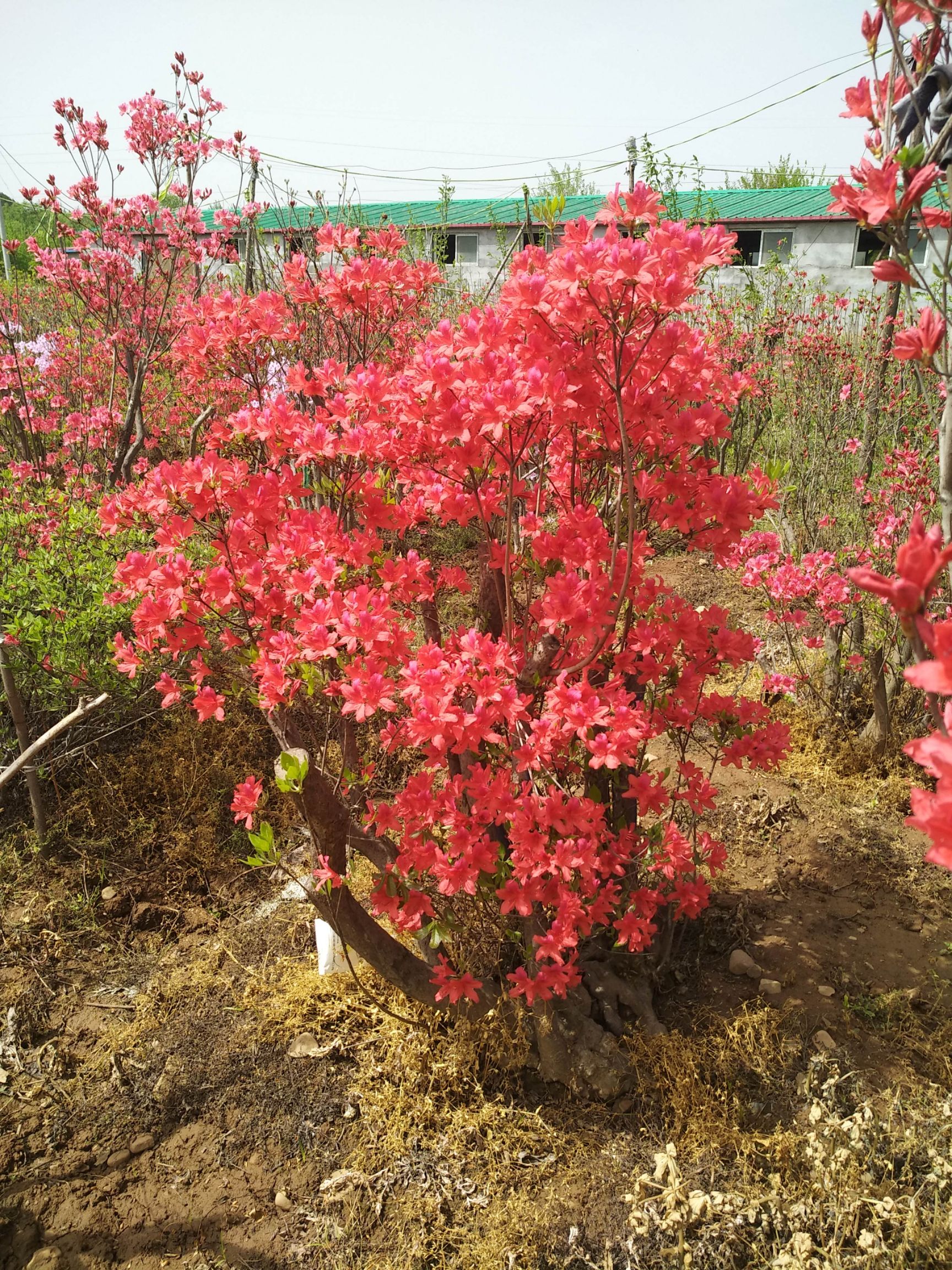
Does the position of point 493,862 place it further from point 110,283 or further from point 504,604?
point 110,283

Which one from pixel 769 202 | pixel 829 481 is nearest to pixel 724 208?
pixel 769 202

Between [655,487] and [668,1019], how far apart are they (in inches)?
67.4

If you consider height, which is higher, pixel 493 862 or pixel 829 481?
pixel 829 481

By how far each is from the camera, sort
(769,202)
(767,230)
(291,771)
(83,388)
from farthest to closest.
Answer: (769,202), (767,230), (83,388), (291,771)

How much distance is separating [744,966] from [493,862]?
125 centimetres

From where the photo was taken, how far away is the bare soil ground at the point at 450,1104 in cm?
186

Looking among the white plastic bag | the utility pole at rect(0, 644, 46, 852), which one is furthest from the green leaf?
the utility pole at rect(0, 644, 46, 852)

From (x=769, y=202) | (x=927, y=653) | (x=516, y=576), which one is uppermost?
(x=769, y=202)

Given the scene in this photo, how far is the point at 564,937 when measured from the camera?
1898mm

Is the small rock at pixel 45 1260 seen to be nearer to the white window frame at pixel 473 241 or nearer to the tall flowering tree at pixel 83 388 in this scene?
the tall flowering tree at pixel 83 388

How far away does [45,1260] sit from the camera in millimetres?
1878

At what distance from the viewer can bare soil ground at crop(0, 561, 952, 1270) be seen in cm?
186

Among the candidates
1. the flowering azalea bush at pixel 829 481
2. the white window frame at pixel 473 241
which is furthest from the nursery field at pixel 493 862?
the white window frame at pixel 473 241

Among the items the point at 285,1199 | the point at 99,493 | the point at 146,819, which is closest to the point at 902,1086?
the point at 285,1199
